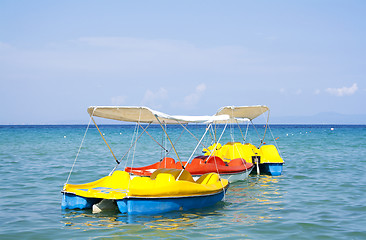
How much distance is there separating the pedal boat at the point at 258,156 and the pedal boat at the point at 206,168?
5.82ft

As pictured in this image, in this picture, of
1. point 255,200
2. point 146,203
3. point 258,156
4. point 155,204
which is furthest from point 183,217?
point 258,156

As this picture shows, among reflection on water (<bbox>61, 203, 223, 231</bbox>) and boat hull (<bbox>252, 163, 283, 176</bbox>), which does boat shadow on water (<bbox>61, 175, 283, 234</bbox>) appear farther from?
boat hull (<bbox>252, 163, 283, 176</bbox>)

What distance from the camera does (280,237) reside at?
10078mm

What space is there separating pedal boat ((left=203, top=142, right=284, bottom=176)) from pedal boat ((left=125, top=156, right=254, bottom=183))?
5.82 ft

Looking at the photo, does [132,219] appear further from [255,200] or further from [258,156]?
[258,156]

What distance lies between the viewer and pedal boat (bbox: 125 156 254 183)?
57.5 ft

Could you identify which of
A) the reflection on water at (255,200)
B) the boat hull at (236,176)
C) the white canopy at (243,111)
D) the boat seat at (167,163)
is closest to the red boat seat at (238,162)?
the boat hull at (236,176)

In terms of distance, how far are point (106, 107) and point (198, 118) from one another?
125 inches

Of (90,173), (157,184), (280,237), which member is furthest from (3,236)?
(90,173)

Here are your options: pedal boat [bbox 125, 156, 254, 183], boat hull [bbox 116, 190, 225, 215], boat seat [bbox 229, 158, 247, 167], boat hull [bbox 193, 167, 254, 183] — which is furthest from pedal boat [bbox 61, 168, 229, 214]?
boat seat [bbox 229, 158, 247, 167]

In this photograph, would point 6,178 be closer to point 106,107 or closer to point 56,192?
point 56,192

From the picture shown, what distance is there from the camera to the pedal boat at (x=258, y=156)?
2172 cm

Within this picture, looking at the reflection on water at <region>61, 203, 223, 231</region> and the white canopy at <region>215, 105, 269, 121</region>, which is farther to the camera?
the white canopy at <region>215, 105, 269, 121</region>

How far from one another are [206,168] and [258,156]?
5123 mm
